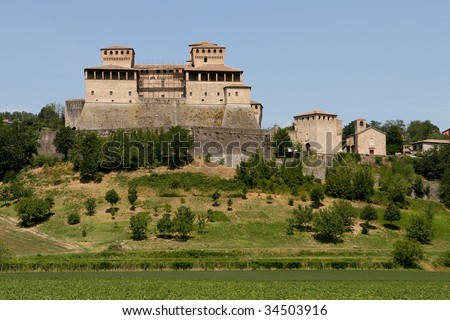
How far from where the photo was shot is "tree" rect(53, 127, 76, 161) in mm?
66875

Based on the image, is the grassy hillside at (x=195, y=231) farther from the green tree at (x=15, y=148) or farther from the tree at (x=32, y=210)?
the green tree at (x=15, y=148)

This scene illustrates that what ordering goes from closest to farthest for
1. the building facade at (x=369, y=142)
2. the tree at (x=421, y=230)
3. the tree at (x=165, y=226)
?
the tree at (x=165, y=226), the tree at (x=421, y=230), the building facade at (x=369, y=142)

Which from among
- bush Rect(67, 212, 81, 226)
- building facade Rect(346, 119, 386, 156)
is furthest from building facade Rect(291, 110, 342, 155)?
bush Rect(67, 212, 81, 226)

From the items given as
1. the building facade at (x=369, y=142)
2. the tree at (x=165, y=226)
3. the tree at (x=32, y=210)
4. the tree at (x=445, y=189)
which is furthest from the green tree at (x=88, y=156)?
the tree at (x=445, y=189)

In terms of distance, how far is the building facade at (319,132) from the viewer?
72438 millimetres

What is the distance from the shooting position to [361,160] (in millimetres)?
70312

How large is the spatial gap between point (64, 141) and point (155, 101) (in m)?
11.6

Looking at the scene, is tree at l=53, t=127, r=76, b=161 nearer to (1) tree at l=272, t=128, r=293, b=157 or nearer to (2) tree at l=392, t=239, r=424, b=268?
(1) tree at l=272, t=128, r=293, b=157

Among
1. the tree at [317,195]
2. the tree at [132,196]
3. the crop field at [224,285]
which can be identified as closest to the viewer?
the crop field at [224,285]

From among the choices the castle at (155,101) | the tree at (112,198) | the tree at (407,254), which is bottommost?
the tree at (407,254)

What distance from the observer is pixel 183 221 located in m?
50.0

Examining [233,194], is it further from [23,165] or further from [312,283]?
[312,283]

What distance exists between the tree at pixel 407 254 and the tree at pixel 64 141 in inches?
1440

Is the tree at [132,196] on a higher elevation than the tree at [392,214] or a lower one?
higher
